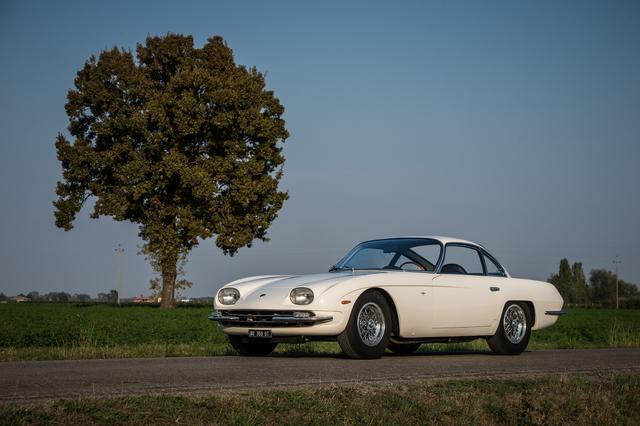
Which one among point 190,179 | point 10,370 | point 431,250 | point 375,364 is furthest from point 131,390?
point 190,179

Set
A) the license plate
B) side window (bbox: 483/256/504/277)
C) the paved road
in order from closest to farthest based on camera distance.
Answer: the paved road → the license plate → side window (bbox: 483/256/504/277)

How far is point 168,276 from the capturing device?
39000 millimetres

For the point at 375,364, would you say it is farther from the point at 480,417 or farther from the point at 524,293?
the point at 524,293

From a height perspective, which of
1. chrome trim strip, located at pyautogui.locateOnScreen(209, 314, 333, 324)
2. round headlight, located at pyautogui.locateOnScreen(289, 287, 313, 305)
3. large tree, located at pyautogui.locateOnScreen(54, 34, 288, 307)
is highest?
large tree, located at pyautogui.locateOnScreen(54, 34, 288, 307)

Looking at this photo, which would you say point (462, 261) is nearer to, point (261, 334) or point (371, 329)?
point (371, 329)

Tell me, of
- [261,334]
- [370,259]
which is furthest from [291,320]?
[370,259]

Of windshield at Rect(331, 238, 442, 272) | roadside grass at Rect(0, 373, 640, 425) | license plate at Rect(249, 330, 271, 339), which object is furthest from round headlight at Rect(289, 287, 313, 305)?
roadside grass at Rect(0, 373, 640, 425)

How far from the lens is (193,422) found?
4.85 m

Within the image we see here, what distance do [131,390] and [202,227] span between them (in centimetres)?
2974

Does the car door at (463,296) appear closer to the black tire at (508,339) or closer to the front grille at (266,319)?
the black tire at (508,339)

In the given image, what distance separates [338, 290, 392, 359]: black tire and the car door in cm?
96

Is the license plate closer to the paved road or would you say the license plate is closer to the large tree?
the paved road

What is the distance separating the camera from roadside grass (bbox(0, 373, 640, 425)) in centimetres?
482

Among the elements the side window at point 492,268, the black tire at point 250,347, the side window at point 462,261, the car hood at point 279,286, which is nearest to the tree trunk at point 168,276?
the side window at point 492,268
